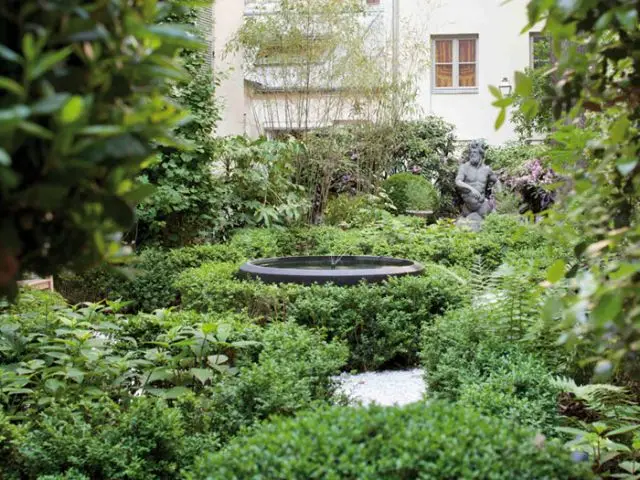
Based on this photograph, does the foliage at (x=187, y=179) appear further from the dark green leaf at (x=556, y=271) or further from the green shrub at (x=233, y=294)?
the dark green leaf at (x=556, y=271)

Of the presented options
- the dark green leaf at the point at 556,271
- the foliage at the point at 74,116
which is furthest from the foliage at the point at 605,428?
the foliage at the point at 74,116

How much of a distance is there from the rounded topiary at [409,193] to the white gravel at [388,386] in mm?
10590

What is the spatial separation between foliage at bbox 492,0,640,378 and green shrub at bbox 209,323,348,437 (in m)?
1.67

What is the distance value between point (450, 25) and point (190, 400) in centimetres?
2084

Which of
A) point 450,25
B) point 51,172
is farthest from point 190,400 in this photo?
point 450,25

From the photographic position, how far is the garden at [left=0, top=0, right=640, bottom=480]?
1285 millimetres

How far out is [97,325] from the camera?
4.86 meters

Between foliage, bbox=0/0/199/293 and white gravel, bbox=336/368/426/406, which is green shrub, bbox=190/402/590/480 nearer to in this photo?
foliage, bbox=0/0/199/293

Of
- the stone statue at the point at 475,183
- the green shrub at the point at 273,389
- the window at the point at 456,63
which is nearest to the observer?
the green shrub at the point at 273,389

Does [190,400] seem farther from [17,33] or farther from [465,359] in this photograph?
[17,33]

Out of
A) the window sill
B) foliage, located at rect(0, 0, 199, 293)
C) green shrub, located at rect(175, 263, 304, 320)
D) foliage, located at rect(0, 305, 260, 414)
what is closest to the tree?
the window sill

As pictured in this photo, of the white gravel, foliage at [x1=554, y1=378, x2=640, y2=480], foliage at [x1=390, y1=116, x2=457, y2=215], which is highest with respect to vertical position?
foliage at [x1=390, y1=116, x2=457, y2=215]

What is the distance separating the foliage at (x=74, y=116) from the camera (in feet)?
3.76

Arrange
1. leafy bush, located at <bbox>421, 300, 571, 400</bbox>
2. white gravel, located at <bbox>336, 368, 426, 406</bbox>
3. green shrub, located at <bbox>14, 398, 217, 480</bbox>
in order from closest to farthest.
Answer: green shrub, located at <bbox>14, 398, 217, 480</bbox>, leafy bush, located at <bbox>421, 300, 571, 400</bbox>, white gravel, located at <bbox>336, 368, 426, 406</bbox>
